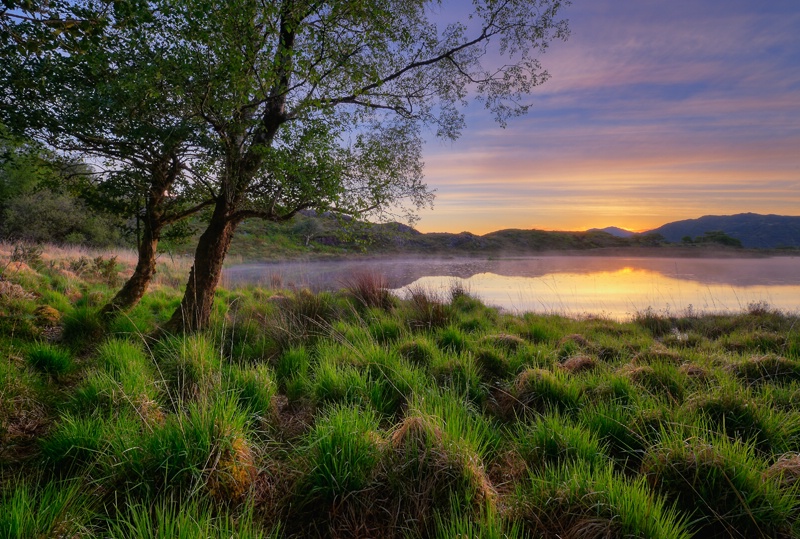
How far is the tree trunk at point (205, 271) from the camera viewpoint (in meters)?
6.84

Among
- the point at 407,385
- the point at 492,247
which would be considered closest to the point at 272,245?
the point at 492,247

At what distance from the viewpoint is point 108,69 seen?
17.3 feet

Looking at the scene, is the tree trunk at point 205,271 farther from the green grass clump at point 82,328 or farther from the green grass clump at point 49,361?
the green grass clump at point 49,361

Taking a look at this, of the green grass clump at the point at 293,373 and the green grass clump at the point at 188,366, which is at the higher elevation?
the green grass clump at the point at 188,366

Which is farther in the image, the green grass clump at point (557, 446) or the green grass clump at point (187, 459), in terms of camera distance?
the green grass clump at point (557, 446)

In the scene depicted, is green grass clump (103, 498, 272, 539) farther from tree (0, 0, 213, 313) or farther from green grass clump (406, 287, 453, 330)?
green grass clump (406, 287, 453, 330)

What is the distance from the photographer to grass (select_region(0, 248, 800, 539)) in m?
2.33

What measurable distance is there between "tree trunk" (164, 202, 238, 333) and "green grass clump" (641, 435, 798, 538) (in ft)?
21.8

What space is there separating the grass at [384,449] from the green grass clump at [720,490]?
0.04 ft

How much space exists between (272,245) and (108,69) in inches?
1264

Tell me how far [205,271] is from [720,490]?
7.14 meters

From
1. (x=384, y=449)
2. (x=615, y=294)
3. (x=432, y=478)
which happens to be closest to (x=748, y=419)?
(x=432, y=478)

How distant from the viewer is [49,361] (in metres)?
4.88

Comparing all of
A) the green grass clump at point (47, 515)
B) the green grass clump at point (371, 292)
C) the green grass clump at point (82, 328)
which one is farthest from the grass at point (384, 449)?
the green grass clump at point (371, 292)
